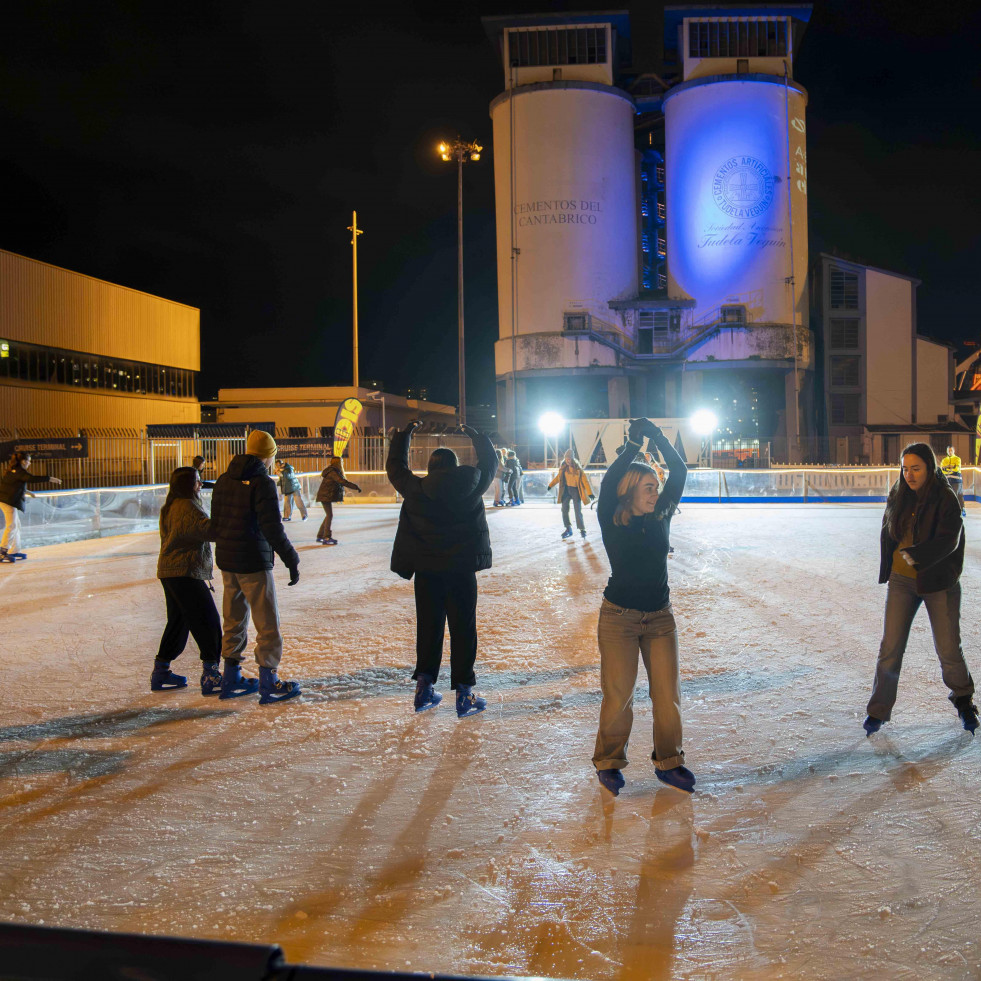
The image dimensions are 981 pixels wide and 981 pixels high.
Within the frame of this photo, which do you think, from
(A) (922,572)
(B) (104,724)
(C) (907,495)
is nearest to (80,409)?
(B) (104,724)

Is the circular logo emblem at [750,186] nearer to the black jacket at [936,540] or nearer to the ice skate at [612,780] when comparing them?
the black jacket at [936,540]

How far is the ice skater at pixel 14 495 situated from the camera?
Answer: 12984 millimetres

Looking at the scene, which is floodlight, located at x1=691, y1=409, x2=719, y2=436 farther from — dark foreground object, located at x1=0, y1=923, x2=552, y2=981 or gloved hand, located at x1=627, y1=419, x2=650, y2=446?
dark foreground object, located at x1=0, y1=923, x2=552, y2=981

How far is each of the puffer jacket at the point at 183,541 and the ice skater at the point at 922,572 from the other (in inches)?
177

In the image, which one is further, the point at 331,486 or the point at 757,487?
the point at 757,487

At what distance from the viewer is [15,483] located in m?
13.0

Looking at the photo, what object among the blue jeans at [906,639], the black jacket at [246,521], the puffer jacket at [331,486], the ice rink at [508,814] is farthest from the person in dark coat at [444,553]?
the puffer jacket at [331,486]

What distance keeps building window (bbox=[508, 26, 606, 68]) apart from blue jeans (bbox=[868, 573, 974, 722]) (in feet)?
170

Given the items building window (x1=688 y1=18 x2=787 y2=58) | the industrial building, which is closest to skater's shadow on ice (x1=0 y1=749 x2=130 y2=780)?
the industrial building

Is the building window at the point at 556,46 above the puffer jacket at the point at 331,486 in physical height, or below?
above

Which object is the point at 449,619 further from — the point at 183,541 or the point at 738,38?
the point at 738,38

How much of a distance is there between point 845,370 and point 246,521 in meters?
50.8

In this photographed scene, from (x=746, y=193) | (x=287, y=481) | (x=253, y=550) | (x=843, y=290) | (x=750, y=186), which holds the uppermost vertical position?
(x=750, y=186)

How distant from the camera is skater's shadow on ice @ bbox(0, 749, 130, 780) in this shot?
441 centimetres
